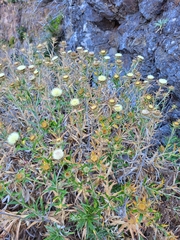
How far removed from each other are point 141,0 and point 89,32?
0.66 metres

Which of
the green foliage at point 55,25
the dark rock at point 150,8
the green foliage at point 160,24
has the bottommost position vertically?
the green foliage at point 55,25

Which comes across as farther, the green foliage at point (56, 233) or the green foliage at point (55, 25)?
the green foliage at point (55, 25)

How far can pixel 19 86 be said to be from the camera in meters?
1.33

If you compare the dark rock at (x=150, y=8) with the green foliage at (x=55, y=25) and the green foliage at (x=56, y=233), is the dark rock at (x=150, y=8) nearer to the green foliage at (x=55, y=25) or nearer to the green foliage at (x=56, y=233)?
the green foliage at (x=55, y=25)

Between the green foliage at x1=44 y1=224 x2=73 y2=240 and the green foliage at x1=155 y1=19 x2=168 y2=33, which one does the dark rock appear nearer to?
the green foliage at x1=155 y1=19 x2=168 y2=33

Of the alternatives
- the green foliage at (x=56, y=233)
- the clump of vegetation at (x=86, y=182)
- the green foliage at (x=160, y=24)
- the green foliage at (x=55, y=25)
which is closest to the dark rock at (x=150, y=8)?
the green foliage at (x=160, y=24)

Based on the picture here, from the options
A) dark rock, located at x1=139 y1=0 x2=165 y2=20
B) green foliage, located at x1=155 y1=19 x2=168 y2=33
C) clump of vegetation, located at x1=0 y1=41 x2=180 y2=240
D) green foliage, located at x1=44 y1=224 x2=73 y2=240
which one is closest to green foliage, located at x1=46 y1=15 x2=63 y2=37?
dark rock, located at x1=139 y1=0 x2=165 y2=20

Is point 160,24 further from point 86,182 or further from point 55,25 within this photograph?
point 55,25

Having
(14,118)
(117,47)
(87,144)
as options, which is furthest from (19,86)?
(117,47)

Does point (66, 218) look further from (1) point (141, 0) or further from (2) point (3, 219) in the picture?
(1) point (141, 0)

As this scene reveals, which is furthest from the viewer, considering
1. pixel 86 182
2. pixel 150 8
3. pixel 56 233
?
pixel 150 8

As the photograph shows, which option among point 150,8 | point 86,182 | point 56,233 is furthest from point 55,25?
point 56,233

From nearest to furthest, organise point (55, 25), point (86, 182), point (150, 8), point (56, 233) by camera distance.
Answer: point (56, 233)
point (86, 182)
point (150, 8)
point (55, 25)

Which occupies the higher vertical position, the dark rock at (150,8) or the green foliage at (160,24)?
the dark rock at (150,8)
